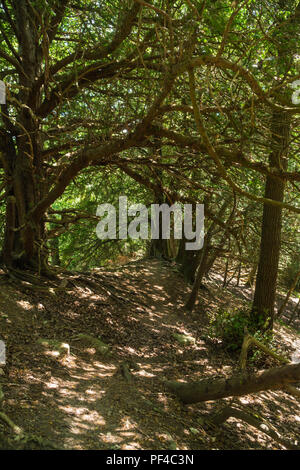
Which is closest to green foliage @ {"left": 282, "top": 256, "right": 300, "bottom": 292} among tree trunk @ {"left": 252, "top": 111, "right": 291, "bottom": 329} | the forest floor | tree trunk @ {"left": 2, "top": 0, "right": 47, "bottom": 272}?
the forest floor

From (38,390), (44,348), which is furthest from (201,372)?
(38,390)

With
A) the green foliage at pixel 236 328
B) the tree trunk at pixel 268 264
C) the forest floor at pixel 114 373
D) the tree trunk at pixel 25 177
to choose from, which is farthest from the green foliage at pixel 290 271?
the tree trunk at pixel 25 177

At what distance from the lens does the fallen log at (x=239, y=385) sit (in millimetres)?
3438

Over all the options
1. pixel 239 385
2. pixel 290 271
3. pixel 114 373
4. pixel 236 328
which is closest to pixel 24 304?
pixel 114 373

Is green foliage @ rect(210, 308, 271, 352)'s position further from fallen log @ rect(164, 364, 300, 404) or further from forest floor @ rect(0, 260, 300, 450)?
fallen log @ rect(164, 364, 300, 404)

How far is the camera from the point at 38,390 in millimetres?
3859

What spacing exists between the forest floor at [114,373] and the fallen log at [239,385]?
193 millimetres

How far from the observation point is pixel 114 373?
512cm

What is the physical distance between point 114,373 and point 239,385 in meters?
1.97

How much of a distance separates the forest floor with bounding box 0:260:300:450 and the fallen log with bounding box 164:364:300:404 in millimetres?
193

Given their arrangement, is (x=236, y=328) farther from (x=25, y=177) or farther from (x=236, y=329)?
(x=25, y=177)

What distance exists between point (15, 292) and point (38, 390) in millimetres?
2600


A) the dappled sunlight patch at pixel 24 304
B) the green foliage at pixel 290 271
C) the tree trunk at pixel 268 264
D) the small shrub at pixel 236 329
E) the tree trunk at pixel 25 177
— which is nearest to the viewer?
the dappled sunlight patch at pixel 24 304

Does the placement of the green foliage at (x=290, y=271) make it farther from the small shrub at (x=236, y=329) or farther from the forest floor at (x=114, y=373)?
the small shrub at (x=236, y=329)
